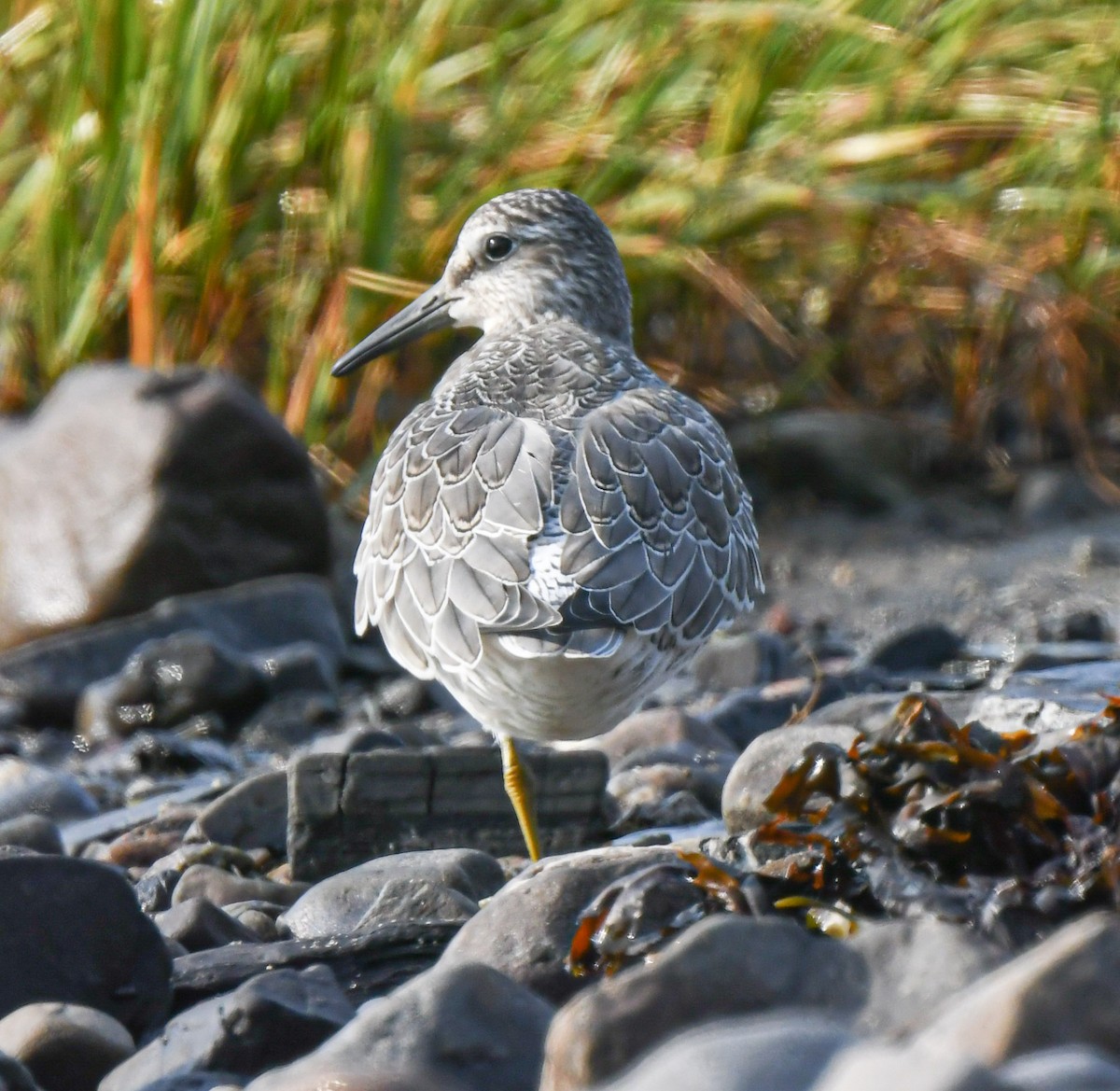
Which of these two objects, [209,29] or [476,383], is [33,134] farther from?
[476,383]

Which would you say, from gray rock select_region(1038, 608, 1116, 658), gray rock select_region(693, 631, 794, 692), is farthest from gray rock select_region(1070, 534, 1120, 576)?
gray rock select_region(693, 631, 794, 692)

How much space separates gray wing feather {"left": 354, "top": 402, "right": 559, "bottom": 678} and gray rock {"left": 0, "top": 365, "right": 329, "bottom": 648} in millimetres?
2302

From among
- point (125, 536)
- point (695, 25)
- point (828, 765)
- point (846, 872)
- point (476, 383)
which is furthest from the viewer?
point (695, 25)

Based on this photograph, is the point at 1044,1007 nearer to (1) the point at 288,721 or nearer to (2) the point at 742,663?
(2) the point at 742,663

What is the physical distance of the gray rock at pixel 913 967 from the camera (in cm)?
229

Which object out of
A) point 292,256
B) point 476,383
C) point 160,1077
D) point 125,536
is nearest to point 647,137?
point 292,256

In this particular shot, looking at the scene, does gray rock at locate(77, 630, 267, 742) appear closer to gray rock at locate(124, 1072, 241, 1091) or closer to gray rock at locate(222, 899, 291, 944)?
gray rock at locate(222, 899, 291, 944)

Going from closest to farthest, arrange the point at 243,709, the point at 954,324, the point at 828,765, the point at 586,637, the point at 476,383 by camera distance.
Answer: the point at 828,765 < the point at 586,637 < the point at 476,383 < the point at 243,709 < the point at 954,324

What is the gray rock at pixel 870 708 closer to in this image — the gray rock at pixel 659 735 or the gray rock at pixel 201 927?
the gray rock at pixel 659 735

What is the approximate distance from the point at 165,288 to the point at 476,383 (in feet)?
10.5

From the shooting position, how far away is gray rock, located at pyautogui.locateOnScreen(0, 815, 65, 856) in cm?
411

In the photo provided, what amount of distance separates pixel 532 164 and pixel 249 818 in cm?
361

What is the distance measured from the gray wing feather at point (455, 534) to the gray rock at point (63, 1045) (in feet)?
3.92

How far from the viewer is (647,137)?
721 centimetres
